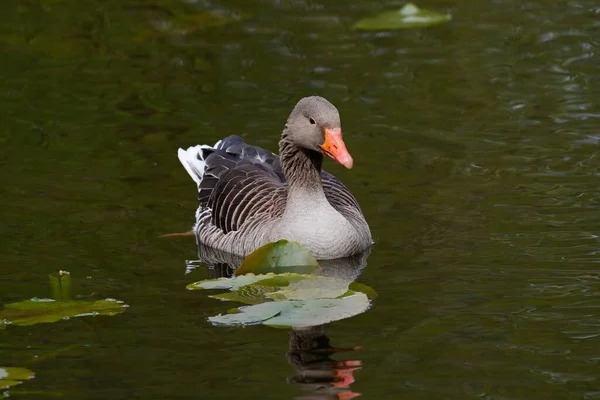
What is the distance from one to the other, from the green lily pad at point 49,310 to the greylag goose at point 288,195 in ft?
7.35

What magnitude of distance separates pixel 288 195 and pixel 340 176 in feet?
8.30

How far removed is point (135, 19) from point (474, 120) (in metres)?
6.94

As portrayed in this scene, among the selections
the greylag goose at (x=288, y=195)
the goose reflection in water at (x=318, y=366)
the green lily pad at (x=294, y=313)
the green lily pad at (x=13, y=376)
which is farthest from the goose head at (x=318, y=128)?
the green lily pad at (x=13, y=376)

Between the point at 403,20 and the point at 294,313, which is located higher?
the point at 403,20

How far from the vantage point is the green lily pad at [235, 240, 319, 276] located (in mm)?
10898

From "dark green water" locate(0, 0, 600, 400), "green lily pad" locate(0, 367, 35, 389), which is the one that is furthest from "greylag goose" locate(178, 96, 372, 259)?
"green lily pad" locate(0, 367, 35, 389)

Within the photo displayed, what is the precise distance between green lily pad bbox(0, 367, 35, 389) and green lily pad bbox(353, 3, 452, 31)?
11549mm

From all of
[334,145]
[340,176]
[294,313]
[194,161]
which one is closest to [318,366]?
[294,313]

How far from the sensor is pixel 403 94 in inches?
656

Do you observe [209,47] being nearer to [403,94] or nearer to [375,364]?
[403,94]

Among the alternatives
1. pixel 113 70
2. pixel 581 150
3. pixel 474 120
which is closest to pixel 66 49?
pixel 113 70

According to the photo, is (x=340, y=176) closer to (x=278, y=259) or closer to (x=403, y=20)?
(x=278, y=259)

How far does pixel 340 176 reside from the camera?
14.4 metres

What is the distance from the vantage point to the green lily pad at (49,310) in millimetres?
9523
